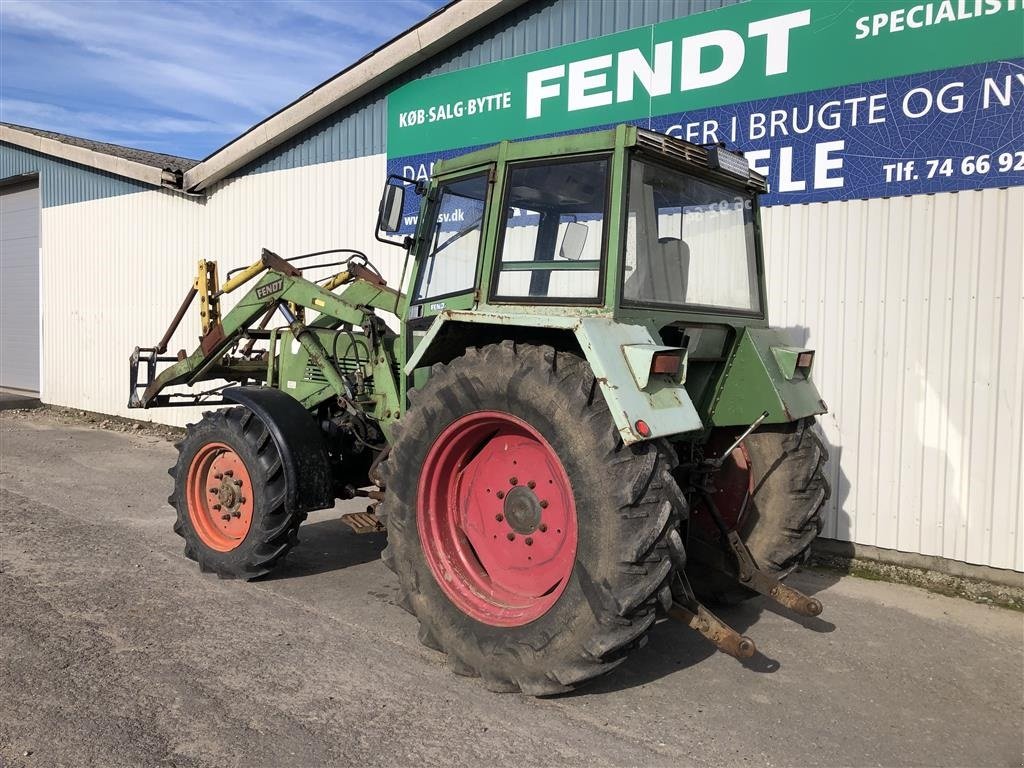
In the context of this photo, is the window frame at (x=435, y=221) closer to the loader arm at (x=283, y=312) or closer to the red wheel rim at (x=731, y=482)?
the loader arm at (x=283, y=312)

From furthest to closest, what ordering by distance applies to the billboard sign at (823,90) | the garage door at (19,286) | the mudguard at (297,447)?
1. the garage door at (19,286)
2. the billboard sign at (823,90)
3. the mudguard at (297,447)

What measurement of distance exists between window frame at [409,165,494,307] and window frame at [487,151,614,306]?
100 mm

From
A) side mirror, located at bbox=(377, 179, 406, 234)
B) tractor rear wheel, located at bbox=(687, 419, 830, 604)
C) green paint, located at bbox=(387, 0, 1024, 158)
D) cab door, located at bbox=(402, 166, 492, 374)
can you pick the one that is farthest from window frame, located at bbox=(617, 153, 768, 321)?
green paint, located at bbox=(387, 0, 1024, 158)

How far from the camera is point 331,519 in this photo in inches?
292

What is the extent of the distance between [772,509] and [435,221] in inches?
102

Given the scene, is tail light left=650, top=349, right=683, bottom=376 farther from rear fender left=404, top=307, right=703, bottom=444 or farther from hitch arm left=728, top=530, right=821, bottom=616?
hitch arm left=728, top=530, right=821, bottom=616

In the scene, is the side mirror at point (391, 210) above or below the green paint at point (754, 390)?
above

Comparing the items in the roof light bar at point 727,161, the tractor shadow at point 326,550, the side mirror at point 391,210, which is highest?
the roof light bar at point 727,161

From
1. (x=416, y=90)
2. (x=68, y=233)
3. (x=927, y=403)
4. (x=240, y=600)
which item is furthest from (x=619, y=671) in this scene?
(x=68, y=233)

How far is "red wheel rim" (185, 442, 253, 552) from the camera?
18.1 ft

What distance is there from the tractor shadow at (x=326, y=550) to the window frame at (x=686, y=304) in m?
3.18

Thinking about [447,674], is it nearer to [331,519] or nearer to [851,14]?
[331,519]

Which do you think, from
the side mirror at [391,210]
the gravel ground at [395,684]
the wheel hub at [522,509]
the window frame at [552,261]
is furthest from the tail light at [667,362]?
the side mirror at [391,210]

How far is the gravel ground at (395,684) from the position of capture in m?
3.36
